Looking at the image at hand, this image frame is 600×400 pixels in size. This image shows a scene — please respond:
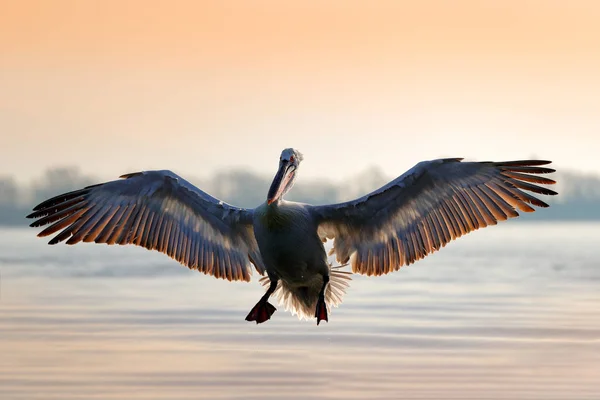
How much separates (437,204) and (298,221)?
112 cm

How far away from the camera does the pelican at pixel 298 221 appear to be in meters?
9.79

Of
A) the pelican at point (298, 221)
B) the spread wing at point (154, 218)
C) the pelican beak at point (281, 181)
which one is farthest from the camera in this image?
the spread wing at point (154, 218)

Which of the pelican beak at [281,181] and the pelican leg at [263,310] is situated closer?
the pelican beak at [281,181]

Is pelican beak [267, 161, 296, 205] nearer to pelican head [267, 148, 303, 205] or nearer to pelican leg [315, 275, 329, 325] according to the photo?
pelican head [267, 148, 303, 205]

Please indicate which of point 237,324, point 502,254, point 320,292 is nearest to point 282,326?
point 237,324

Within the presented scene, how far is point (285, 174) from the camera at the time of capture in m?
9.74

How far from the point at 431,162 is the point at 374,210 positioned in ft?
2.09

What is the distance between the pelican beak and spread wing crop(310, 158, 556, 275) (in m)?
0.36

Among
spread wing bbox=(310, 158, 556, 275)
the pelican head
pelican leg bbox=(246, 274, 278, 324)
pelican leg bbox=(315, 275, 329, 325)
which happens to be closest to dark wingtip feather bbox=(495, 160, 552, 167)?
spread wing bbox=(310, 158, 556, 275)

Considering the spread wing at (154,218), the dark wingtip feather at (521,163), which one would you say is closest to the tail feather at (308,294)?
the spread wing at (154,218)

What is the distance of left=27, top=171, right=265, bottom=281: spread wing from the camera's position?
1041cm

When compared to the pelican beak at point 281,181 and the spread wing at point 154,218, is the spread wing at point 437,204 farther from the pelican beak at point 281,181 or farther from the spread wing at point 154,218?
the spread wing at point 154,218

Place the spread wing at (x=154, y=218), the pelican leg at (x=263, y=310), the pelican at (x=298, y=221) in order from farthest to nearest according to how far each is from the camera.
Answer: the spread wing at (x=154, y=218) → the pelican leg at (x=263, y=310) → the pelican at (x=298, y=221)

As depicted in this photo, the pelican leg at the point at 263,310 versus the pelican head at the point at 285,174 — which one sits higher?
the pelican head at the point at 285,174
